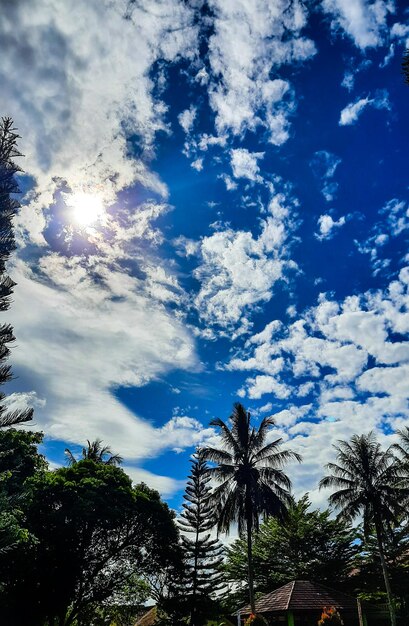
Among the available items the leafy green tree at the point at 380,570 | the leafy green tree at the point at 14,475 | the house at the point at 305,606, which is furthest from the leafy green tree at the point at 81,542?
the leafy green tree at the point at 380,570

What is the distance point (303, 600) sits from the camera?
22.0m

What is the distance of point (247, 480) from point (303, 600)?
247 inches

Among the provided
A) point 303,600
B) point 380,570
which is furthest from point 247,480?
point 380,570

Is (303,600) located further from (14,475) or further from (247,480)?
(14,475)

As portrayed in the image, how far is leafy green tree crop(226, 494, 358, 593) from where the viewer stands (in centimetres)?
3139

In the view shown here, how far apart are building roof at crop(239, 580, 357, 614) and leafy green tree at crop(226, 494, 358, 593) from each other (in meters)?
7.45

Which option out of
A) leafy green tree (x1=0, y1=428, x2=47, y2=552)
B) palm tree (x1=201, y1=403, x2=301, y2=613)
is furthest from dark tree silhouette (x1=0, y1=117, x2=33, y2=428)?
palm tree (x1=201, y1=403, x2=301, y2=613)

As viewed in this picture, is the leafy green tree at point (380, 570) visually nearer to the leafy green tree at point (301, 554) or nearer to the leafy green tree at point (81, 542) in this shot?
the leafy green tree at point (301, 554)

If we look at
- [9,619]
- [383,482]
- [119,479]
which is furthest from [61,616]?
[383,482]

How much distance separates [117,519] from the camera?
78.1 feet

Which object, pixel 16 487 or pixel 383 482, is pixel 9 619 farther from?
pixel 383 482

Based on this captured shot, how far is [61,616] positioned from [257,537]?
15924 mm

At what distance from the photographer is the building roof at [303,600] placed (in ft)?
71.1

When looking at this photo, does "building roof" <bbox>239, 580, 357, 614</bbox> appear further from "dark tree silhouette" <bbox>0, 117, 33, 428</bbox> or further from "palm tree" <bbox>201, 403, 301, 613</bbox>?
"dark tree silhouette" <bbox>0, 117, 33, 428</bbox>
